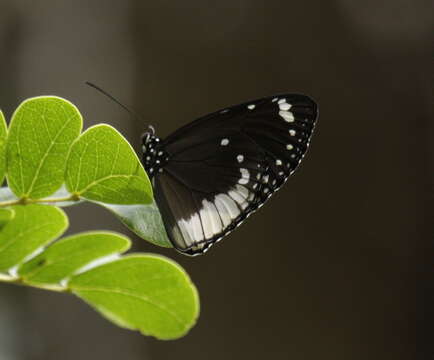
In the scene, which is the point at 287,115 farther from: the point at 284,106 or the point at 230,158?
the point at 230,158

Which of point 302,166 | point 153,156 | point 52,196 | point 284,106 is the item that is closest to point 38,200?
point 52,196

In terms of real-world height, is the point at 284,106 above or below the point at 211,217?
above

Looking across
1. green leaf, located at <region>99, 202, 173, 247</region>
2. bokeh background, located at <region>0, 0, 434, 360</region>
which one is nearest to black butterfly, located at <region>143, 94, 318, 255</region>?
green leaf, located at <region>99, 202, 173, 247</region>

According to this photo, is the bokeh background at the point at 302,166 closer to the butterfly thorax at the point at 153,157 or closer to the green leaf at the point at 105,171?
the butterfly thorax at the point at 153,157

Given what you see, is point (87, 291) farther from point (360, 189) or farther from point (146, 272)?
point (360, 189)

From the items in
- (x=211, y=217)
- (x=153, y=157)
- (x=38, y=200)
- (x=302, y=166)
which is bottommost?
(x=302, y=166)
